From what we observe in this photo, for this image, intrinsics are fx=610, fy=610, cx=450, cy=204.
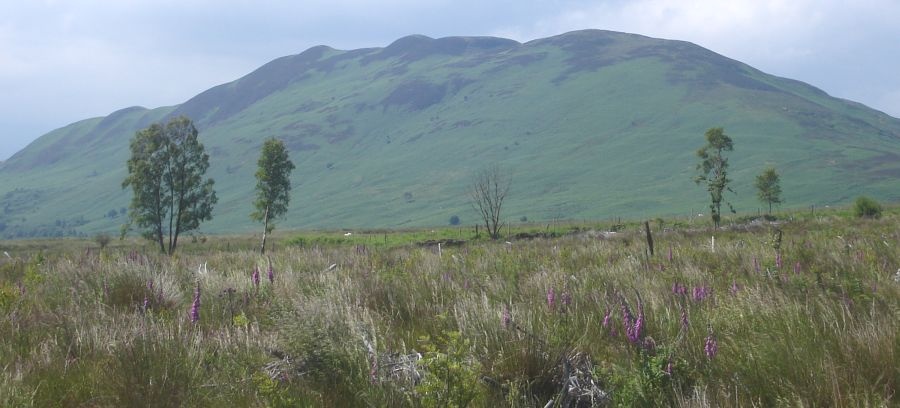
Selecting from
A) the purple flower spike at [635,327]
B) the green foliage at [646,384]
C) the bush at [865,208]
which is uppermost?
the purple flower spike at [635,327]

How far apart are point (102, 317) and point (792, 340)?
5.26 meters

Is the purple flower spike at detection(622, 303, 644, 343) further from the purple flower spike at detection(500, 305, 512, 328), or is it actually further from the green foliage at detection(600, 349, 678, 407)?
the purple flower spike at detection(500, 305, 512, 328)

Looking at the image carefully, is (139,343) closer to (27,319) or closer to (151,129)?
(27,319)

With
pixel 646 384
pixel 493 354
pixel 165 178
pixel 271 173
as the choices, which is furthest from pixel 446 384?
pixel 165 178

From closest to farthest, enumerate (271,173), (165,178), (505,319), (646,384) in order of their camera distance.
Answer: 1. (646,384)
2. (505,319)
3. (165,178)
4. (271,173)

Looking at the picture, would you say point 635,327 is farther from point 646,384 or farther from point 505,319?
point 505,319

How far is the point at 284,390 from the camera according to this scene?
124 inches

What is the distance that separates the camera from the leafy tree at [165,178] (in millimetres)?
55125

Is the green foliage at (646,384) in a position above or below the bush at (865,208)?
above

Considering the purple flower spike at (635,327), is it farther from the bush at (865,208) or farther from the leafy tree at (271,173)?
the leafy tree at (271,173)

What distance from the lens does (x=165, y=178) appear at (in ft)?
185

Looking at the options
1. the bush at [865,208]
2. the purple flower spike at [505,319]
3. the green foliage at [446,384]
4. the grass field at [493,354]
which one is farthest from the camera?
the bush at [865,208]

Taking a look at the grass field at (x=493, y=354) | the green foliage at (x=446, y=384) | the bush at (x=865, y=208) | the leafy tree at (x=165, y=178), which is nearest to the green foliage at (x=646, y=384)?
the grass field at (x=493, y=354)

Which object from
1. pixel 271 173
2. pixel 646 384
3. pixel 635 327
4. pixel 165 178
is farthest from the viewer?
pixel 271 173
